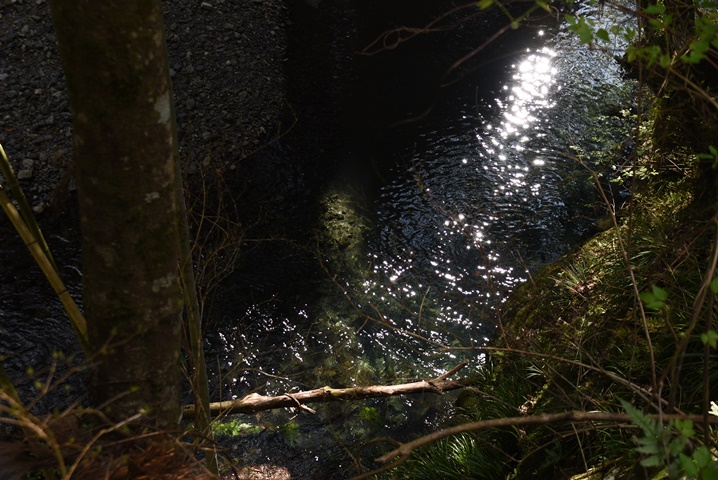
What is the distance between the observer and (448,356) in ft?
17.6

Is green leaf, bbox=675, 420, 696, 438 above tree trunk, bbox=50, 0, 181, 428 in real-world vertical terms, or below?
below

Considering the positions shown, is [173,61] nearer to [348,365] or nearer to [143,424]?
[348,365]

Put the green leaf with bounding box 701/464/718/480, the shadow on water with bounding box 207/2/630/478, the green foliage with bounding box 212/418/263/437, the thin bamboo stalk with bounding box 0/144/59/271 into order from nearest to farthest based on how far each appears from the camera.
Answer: the green leaf with bounding box 701/464/718/480, the thin bamboo stalk with bounding box 0/144/59/271, the green foliage with bounding box 212/418/263/437, the shadow on water with bounding box 207/2/630/478

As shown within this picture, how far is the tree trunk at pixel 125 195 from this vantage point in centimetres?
133

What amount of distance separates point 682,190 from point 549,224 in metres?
2.23

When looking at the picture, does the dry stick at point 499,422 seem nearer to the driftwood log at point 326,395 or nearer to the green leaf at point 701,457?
the green leaf at point 701,457

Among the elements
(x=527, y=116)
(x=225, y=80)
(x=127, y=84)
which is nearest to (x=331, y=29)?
(x=225, y=80)

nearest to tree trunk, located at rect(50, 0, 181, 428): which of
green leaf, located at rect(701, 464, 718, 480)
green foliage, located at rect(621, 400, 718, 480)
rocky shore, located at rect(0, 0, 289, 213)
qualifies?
green foliage, located at rect(621, 400, 718, 480)

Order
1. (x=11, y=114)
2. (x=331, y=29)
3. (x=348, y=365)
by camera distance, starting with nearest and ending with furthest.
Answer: (x=348, y=365)
(x=11, y=114)
(x=331, y=29)

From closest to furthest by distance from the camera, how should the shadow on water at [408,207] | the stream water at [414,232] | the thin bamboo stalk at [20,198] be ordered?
1. the thin bamboo stalk at [20,198]
2. the stream water at [414,232]
3. the shadow on water at [408,207]

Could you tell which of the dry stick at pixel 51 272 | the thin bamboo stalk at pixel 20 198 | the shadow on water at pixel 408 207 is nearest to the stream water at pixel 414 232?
the shadow on water at pixel 408 207

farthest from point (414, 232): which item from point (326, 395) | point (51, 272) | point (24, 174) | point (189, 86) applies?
point (51, 272)

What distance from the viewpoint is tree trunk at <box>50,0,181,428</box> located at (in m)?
1.33

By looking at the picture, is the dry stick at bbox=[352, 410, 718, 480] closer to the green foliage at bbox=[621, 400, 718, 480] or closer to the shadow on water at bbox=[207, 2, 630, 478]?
the green foliage at bbox=[621, 400, 718, 480]
